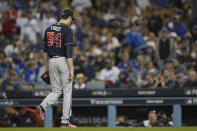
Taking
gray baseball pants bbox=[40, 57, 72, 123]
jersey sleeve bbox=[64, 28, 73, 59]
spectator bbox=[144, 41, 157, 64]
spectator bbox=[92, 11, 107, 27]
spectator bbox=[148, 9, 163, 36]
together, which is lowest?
gray baseball pants bbox=[40, 57, 72, 123]

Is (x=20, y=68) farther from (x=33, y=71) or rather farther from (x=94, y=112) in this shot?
(x=94, y=112)

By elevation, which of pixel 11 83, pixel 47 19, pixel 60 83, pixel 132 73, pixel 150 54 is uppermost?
pixel 47 19

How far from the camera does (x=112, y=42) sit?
1888cm

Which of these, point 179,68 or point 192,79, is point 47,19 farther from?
point 192,79

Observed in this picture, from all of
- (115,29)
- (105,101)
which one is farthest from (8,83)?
(115,29)

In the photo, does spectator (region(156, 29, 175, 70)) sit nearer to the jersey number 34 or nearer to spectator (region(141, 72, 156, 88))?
spectator (region(141, 72, 156, 88))

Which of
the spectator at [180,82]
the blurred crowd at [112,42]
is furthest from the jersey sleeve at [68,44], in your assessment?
the spectator at [180,82]

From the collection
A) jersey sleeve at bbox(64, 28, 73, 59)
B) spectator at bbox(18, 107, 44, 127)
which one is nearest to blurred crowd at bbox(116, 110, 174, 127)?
spectator at bbox(18, 107, 44, 127)

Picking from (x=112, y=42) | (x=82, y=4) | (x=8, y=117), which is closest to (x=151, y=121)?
(x=8, y=117)

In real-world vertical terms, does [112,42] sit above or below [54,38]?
above

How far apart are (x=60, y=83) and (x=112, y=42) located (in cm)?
865

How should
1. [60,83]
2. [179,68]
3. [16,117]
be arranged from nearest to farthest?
[60,83] → [16,117] → [179,68]

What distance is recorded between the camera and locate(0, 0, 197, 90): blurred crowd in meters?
15.8

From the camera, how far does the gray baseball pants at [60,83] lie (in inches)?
403
